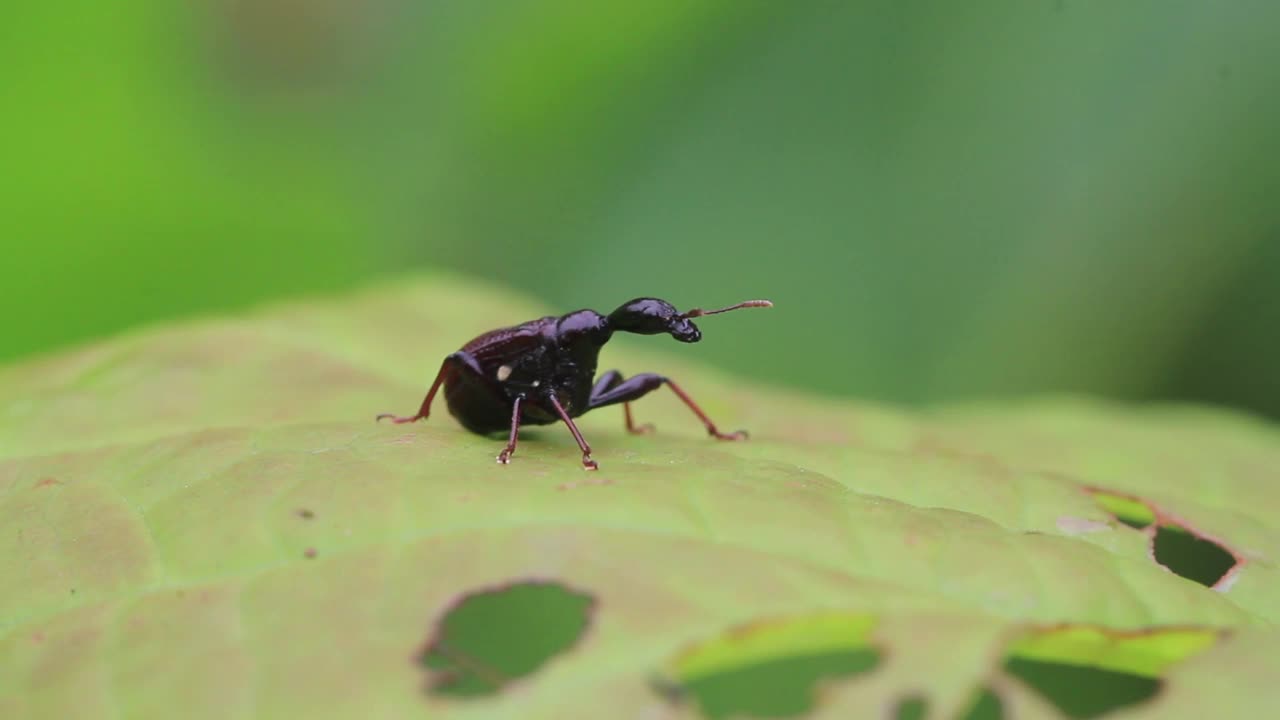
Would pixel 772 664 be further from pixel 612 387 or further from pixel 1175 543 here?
pixel 612 387

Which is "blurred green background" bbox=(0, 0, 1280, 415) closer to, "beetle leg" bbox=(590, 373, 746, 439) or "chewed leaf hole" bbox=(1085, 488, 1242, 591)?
"beetle leg" bbox=(590, 373, 746, 439)

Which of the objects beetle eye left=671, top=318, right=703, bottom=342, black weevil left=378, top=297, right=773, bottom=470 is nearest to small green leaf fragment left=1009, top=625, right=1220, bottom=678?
black weevil left=378, top=297, right=773, bottom=470

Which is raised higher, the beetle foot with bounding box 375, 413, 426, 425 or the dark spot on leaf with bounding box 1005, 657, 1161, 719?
the dark spot on leaf with bounding box 1005, 657, 1161, 719

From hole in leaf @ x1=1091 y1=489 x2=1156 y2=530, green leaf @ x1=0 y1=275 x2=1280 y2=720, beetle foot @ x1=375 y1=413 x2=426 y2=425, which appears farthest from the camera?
beetle foot @ x1=375 y1=413 x2=426 y2=425

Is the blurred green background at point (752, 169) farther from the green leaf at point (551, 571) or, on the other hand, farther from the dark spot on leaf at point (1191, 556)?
the dark spot on leaf at point (1191, 556)

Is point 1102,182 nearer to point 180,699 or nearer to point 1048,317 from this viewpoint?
point 1048,317

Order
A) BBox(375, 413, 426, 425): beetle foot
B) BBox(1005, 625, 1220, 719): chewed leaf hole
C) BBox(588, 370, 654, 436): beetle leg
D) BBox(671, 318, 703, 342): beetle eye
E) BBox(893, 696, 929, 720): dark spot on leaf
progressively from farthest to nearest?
BBox(588, 370, 654, 436): beetle leg → BBox(671, 318, 703, 342): beetle eye → BBox(375, 413, 426, 425): beetle foot → BBox(1005, 625, 1220, 719): chewed leaf hole → BBox(893, 696, 929, 720): dark spot on leaf

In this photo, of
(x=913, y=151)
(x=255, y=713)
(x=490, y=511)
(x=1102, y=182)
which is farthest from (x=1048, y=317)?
(x=255, y=713)
